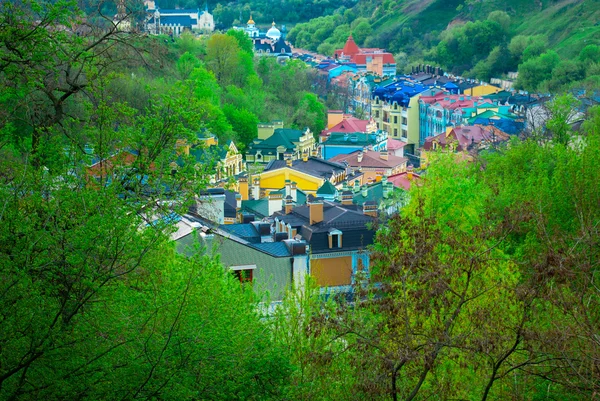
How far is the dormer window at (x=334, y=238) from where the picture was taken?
1906cm

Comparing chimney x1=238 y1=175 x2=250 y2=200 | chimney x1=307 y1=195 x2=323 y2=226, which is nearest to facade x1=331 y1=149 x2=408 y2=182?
chimney x1=238 y1=175 x2=250 y2=200

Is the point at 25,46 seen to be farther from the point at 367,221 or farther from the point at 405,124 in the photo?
the point at 405,124

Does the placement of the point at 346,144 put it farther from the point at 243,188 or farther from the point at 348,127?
the point at 243,188

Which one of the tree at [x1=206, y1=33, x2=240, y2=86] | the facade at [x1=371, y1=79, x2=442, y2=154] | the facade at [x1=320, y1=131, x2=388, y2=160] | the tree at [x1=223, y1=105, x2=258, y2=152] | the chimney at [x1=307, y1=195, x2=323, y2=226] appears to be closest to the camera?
the chimney at [x1=307, y1=195, x2=323, y2=226]

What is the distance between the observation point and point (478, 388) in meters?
10.4

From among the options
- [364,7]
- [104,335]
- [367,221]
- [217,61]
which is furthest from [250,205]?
[364,7]

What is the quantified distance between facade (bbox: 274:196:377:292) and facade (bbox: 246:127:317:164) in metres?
18.7

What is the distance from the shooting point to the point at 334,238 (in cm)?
1917

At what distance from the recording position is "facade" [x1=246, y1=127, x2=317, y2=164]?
41219mm

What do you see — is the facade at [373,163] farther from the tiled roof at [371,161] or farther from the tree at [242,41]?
the tree at [242,41]

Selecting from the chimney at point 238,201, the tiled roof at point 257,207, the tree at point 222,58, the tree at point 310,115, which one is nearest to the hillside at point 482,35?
the tree at point 310,115

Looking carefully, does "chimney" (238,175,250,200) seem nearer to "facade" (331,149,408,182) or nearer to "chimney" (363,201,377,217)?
"facade" (331,149,408,182)

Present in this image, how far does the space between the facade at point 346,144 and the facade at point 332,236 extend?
2379cm

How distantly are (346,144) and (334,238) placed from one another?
26.9 m
